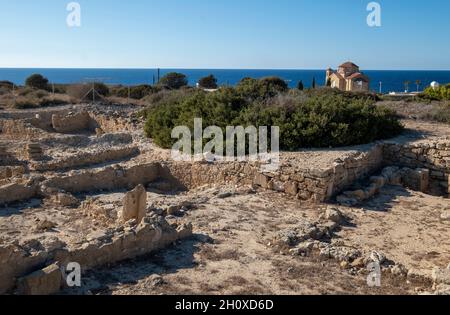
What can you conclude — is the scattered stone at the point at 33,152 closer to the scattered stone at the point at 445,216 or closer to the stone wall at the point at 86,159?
the stone wall at the point at 86,159

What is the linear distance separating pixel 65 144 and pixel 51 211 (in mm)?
6704

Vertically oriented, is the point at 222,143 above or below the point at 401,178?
above

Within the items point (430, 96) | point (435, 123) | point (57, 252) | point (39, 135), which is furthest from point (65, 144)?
point (430, 96)

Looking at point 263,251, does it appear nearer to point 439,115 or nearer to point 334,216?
point 334,216

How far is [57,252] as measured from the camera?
5367 millimetres

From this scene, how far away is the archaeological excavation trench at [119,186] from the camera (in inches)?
221

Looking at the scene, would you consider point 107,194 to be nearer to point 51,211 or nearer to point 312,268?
point 51,211

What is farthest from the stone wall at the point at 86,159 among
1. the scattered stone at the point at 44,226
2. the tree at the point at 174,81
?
the tree at the point at 174,81

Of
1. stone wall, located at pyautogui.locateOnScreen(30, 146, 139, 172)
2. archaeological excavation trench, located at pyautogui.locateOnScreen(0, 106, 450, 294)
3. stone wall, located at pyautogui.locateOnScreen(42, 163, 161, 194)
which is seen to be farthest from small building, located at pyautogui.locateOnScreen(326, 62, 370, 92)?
stone wall, located at pyautogui.locateOnScreen(42, 163, 161, 194)

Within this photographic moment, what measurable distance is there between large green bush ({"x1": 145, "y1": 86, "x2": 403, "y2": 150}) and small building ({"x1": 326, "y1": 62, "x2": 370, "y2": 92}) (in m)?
18.4

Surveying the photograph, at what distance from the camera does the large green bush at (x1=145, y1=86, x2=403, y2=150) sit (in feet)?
38.2

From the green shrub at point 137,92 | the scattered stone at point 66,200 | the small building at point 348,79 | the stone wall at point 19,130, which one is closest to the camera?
the scattered stone at point 66,200

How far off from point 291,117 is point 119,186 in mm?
5038

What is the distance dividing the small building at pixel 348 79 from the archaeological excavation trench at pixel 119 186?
66.4 feet
